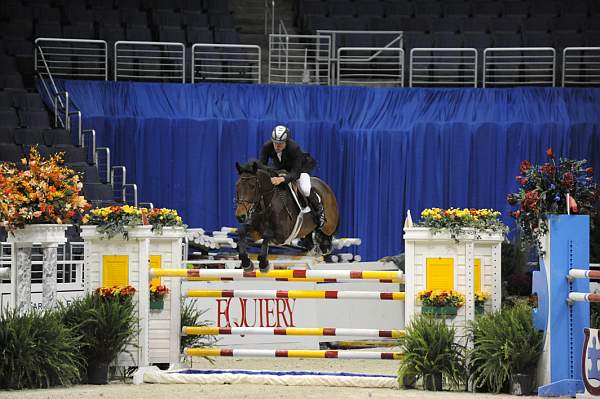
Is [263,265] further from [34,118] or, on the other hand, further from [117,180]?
[117,180]

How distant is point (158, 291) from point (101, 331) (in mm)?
787

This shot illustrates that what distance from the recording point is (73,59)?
17.3 m

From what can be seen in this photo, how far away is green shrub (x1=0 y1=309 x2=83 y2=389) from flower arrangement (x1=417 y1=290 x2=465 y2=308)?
2.65 metres

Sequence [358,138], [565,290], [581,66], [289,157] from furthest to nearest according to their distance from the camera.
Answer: [581,66] < [358,138] < [289,157] < [565,290]

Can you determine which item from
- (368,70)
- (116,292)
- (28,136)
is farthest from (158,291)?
(368,70)

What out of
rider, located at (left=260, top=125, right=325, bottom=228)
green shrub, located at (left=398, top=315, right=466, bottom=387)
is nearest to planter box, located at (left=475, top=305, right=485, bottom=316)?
green shrub, located at (left=398, top=315, right=466, bottom=387)

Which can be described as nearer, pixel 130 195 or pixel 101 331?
pixel 101 331

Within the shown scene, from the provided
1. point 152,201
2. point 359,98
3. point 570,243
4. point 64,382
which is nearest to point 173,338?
point 64,382

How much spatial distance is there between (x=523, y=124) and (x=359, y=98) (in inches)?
98.6

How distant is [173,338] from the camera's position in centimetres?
919

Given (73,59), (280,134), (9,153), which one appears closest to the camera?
(280,134)

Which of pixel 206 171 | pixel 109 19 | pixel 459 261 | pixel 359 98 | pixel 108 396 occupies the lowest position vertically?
pixel 108 396

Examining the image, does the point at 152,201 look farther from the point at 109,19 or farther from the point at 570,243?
the point at 570,243

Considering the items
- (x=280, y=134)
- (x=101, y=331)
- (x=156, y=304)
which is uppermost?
(x=280, y=134)
